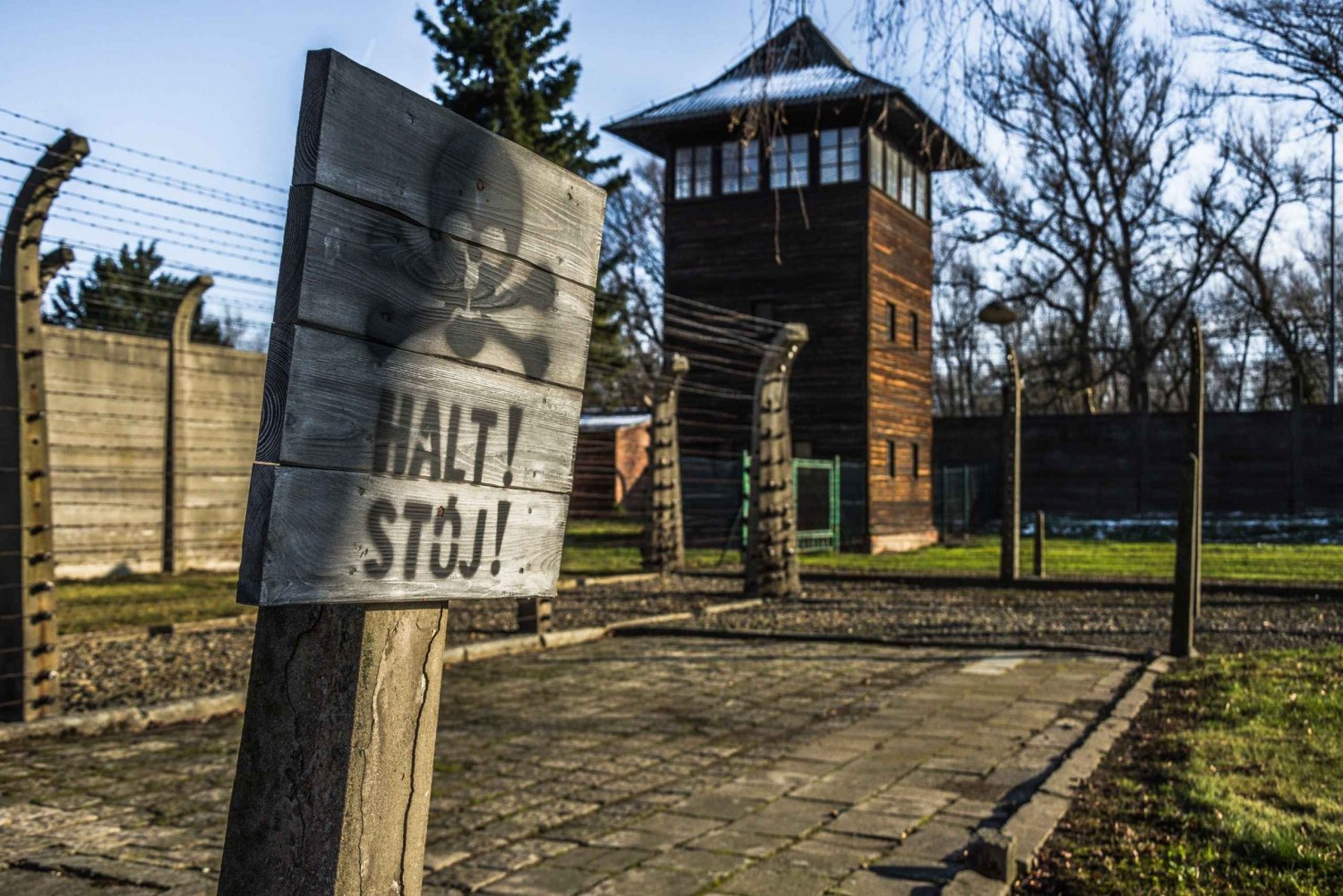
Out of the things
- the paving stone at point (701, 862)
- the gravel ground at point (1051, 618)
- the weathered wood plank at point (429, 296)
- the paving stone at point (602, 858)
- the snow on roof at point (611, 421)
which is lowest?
the paving stone at point (602, 858)

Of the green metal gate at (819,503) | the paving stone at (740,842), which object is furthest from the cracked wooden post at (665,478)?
the paving stone at (740,842)

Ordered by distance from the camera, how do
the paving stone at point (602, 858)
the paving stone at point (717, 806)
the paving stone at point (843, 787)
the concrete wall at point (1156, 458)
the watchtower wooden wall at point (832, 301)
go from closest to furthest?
the paving stone at point (602, 858) → the paving stone at point (717, 806) → the paving stone at point (843, 787) → the watchtower wooden wall at point (832, 301) → the concrete wall at point (1156, 458)

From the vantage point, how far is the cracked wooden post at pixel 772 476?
13750 millimetres

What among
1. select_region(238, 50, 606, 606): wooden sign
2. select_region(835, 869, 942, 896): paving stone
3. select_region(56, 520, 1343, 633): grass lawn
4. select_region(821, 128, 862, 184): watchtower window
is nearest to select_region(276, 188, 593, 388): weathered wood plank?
select_region(238, 50, 606, 606): wooden sign

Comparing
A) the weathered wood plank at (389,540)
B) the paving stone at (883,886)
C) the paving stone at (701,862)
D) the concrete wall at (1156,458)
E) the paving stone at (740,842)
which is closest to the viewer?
the weathered wood plank at (389,540)

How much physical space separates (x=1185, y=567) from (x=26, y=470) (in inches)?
Answer: 294

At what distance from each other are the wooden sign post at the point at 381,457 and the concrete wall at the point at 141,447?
39.2ft

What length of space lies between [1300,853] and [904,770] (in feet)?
5.91

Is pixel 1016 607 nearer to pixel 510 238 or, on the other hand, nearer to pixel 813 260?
pixel 510 238

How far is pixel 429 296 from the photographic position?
2.20 m

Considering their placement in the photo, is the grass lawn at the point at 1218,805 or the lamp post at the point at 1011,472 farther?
the lamp post at the point at 1011,472

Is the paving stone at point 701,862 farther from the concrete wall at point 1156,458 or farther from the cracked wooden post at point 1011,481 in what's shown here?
the concrete wall at point 1156,458

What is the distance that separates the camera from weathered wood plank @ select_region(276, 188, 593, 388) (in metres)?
2.02

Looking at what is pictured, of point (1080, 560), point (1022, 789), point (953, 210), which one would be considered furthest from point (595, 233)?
point (953, 210)
